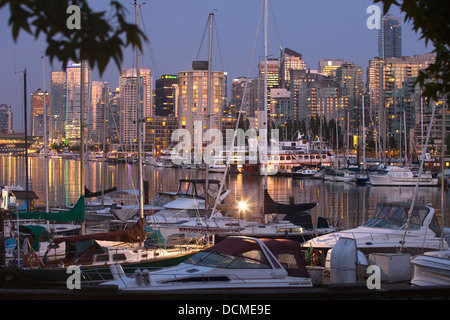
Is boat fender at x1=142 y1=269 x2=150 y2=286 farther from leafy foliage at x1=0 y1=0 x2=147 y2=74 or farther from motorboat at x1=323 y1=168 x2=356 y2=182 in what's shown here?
motorboat at x1=323 y1=168 x2=356 y2=182

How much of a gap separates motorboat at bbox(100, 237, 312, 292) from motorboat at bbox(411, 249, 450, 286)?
258cm

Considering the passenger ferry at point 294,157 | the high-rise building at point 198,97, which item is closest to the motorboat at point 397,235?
the passenger ferry at point 294,157

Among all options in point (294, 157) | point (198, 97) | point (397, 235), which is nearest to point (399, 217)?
point (397, 235)

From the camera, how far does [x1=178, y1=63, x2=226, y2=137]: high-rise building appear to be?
160125mm

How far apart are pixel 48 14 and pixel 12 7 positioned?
290 millimetres

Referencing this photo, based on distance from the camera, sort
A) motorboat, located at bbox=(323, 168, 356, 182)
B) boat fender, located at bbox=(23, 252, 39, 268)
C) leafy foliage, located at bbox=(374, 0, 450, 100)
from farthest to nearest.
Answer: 1. motorboat, located at bbox=(323, 168, 356, 182)
2. boat fender, located at bbox=(23, 252, 39, 268)
3. leafy foliage, located at bbox=(374, 0, 450, 100)

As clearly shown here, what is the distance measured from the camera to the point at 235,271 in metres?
11.2

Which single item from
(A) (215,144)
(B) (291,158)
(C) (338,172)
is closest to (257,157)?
(B) (291,158)

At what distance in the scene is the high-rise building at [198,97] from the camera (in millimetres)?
160125

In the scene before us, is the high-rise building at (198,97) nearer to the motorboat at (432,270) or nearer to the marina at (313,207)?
the marina at (313,207)

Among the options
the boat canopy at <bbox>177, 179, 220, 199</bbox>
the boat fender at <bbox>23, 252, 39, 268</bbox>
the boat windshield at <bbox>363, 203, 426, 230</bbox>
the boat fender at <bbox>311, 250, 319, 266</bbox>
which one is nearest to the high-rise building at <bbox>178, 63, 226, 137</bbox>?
the boat canopy at <bbox>177, 179, 220, 199</bbox>

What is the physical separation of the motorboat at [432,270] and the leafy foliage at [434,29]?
19.6 feet
